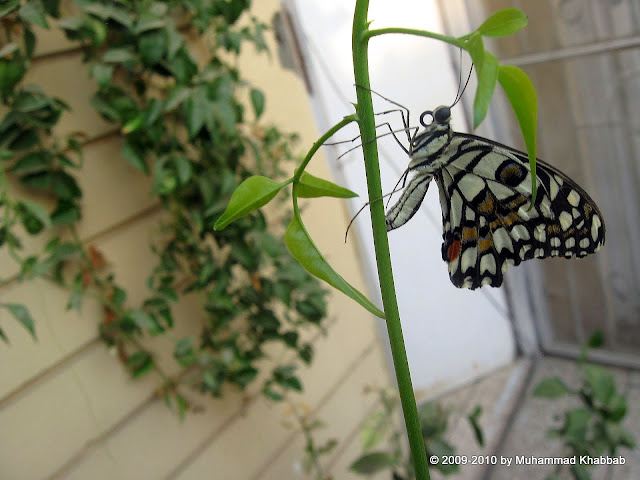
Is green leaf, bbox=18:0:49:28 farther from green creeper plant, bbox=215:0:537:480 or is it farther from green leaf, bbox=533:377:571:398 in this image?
green leaf, bbox=533:377:571:398

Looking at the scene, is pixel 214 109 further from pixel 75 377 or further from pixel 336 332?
pixel 336 332

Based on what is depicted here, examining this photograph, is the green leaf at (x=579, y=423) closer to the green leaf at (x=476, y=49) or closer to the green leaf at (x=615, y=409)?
the green leaf at (x=615, y=409)

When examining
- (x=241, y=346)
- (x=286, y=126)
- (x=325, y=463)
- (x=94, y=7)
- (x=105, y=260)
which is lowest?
(x=325, y=463)

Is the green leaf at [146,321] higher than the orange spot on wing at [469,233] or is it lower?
lower

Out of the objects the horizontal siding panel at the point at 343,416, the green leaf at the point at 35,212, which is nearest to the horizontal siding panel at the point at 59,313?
the green leaf at the point at 35,212

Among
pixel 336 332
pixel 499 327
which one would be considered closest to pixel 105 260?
pixel 336 332

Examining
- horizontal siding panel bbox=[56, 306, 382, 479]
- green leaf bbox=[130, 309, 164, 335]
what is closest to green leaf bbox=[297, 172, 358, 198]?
green leaf bbox=[130, 309, 164, 335]
